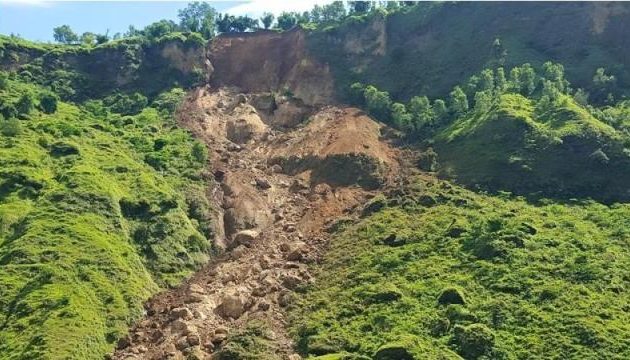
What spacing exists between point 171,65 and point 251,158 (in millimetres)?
25807

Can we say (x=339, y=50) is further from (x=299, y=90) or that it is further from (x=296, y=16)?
(x=296, y=16)

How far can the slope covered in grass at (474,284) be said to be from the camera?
37.3 metres

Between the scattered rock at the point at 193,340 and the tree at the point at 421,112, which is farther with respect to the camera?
the tree at the point at 421,112

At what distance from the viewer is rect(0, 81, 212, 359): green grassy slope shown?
131ft

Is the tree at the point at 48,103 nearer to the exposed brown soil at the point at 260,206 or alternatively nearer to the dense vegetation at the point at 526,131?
the exposed brown soil at the point at 260,206

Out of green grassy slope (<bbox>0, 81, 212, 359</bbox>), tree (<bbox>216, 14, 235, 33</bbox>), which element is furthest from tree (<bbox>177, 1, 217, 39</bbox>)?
green grassy slope (<bbox>0, 81, 212, 359</bbox>)

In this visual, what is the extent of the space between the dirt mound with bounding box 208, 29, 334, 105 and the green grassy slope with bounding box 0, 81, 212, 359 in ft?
57.4

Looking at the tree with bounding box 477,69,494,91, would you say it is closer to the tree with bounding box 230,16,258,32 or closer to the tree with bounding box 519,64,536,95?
the tree with bounding box 519,64,536,95

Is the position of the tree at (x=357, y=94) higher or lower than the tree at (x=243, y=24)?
lower

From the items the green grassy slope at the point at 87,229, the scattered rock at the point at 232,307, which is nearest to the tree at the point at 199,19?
the green grassy slope at the point at 87,229

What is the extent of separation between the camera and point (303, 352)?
130 feet

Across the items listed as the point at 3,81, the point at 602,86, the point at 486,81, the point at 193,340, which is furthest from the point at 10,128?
the point at 602,86

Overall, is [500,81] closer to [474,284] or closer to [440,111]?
[440,111]

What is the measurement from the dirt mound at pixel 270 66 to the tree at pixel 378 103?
6.37 m
